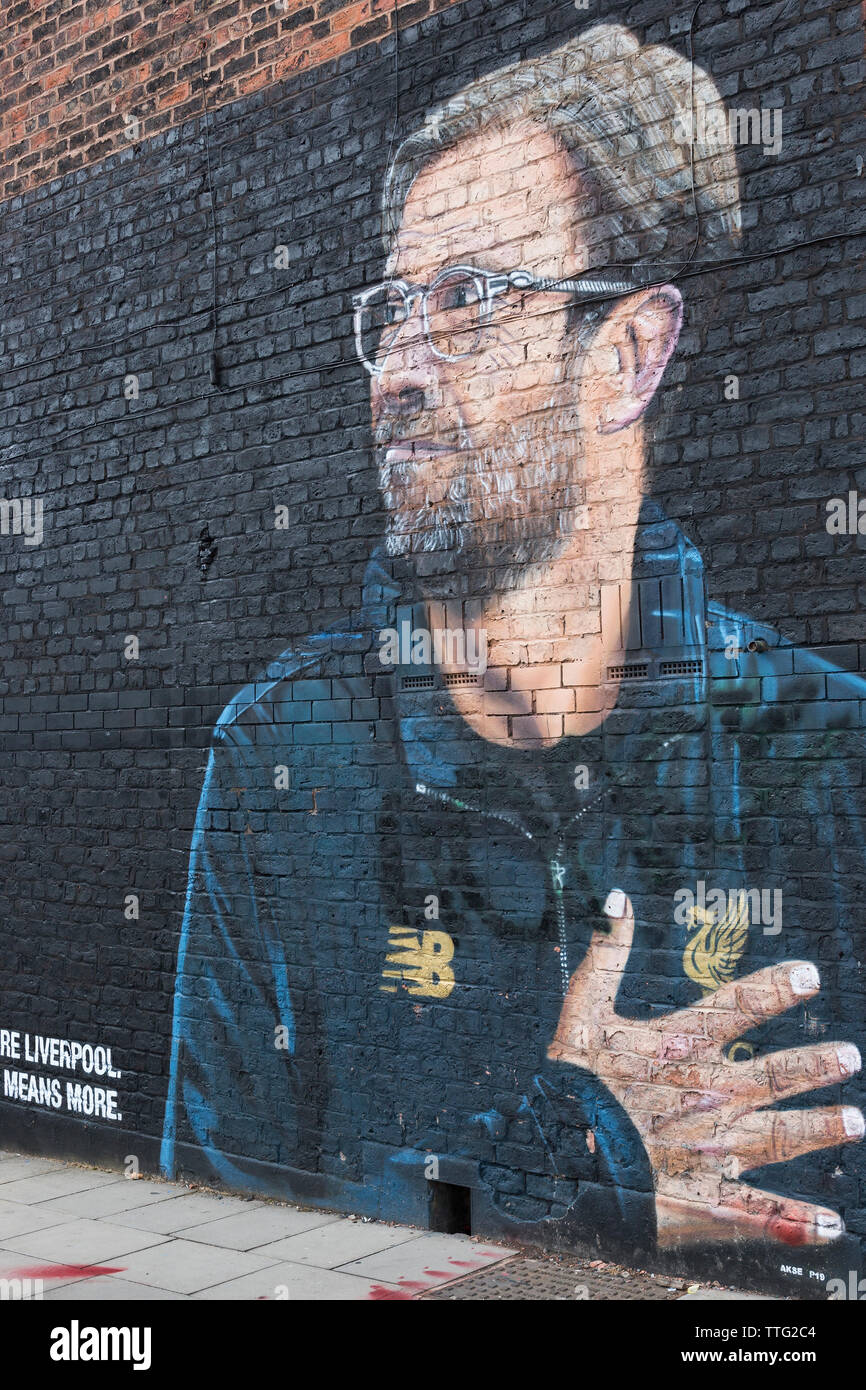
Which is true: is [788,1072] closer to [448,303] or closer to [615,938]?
[615,938]

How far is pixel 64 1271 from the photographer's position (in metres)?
5.33

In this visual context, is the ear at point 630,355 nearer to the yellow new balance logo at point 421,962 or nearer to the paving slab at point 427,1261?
the yellow new balance logo at point 421,962

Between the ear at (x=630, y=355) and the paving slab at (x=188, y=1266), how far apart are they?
350cm

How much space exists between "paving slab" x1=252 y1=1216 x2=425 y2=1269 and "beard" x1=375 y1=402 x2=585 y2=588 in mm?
2663

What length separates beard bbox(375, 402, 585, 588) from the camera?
527cm

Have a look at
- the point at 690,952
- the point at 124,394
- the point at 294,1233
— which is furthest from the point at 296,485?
the point at 294,1233

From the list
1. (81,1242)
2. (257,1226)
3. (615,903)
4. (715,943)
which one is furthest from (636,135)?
(81,1242)

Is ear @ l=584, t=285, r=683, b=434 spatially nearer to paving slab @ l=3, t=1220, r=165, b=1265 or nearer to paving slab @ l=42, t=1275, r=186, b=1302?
paving slab @ l=42, t=1275, r=186, b=1302

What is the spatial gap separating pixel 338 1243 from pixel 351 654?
243 cm

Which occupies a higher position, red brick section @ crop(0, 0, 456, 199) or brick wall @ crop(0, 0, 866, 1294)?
red brick section @ crop(0, 0, 456, 199)

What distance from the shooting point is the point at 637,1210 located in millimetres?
4934

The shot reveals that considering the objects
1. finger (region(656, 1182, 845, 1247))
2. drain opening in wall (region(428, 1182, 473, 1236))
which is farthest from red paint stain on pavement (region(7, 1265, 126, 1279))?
finger (region(656, 1182, 845, 1247))

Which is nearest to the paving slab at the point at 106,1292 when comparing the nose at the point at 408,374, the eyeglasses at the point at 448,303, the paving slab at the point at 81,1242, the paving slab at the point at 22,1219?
the paving slab at the point at 81,1242

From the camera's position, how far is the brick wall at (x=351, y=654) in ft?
15.0
